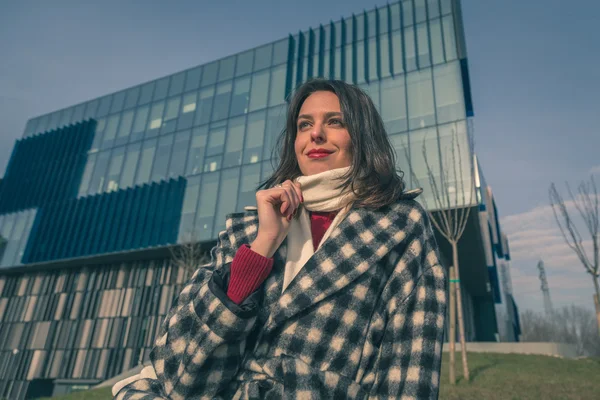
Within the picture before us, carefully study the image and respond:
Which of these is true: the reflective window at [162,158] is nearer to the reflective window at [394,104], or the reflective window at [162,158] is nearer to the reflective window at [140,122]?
the reflective window at [140,122]

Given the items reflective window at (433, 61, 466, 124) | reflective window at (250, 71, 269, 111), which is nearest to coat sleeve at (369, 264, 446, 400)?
reflective window at (433, 61, 466, 124)

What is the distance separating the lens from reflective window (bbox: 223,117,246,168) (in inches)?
902

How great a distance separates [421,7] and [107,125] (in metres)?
23.3

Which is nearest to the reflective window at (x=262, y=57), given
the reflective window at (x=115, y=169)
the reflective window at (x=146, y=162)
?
the reflective window at (x=146, y=162)

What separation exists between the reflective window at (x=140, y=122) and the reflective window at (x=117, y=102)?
2125mm

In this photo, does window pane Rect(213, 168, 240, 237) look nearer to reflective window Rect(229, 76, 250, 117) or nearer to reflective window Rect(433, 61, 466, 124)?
reflective window Rect(229, 76, 250, 117)

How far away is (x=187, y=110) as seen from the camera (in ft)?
86.6

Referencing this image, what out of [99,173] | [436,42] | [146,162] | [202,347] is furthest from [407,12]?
[202,347]

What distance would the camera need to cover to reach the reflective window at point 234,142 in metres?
22.9

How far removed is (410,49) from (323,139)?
2175cm

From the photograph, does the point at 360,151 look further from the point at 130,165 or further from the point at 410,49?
the point at 130,165

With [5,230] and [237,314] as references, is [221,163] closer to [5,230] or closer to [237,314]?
[5,230]

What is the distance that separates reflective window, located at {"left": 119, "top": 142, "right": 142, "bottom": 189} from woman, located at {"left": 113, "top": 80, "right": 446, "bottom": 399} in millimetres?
26509

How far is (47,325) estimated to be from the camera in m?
25.2
